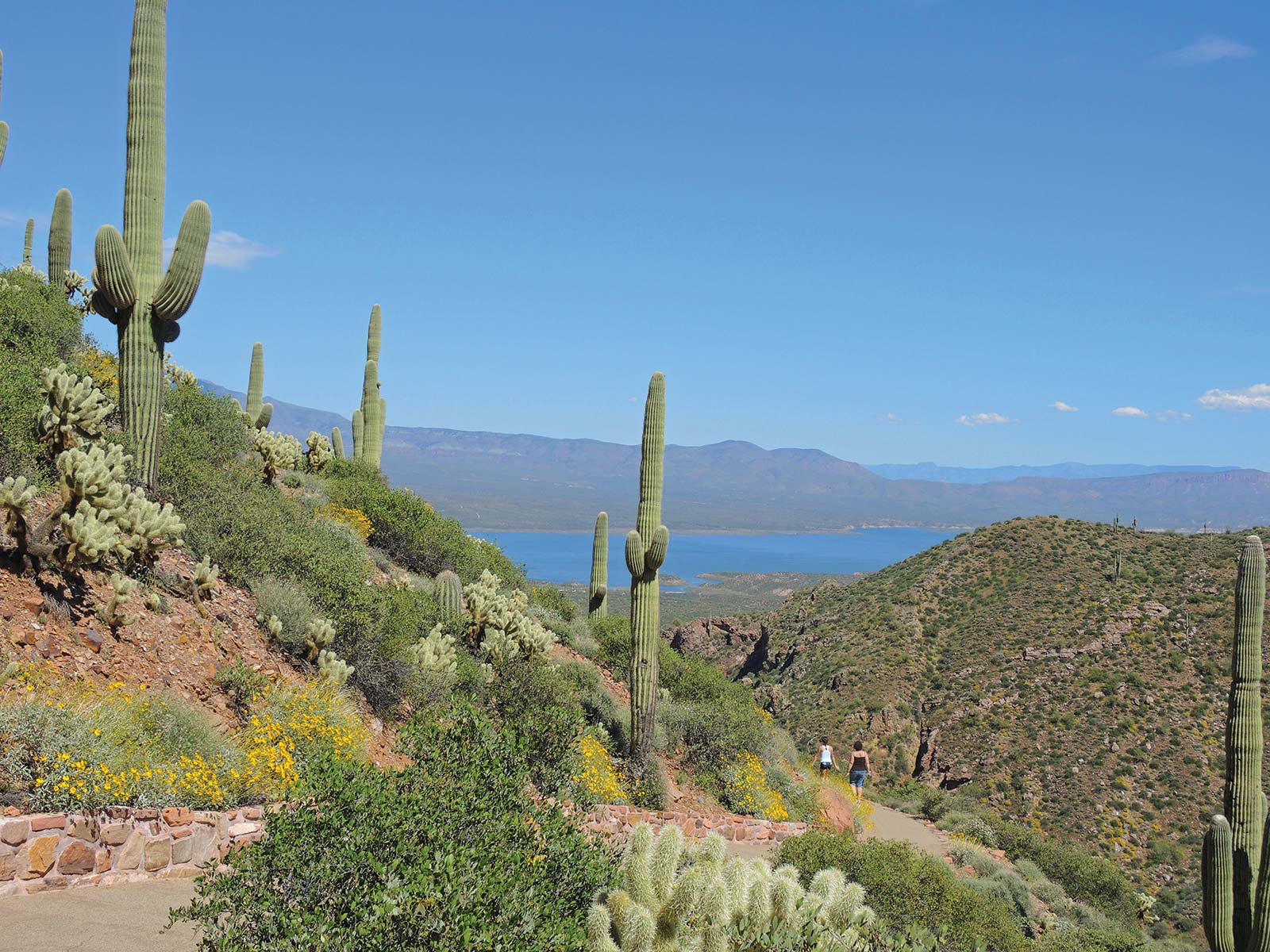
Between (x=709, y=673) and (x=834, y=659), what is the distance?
2158 centimetres

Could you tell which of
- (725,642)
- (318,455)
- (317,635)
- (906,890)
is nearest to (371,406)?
(318,455)

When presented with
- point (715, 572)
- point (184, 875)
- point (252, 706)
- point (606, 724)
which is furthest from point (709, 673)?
point (715, 572)

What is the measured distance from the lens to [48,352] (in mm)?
15391

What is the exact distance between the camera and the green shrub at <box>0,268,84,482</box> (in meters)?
11.5

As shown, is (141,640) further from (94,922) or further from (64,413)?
(94,922)

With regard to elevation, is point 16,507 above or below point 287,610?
above

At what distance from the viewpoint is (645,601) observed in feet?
52.3

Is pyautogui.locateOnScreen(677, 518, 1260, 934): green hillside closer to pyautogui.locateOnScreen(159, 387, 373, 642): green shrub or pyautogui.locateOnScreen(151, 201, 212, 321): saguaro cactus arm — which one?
pyautogui.locateOnScreen(159, 387, 373, 642): green shrub

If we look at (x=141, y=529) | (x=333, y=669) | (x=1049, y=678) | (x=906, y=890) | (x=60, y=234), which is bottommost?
(x=1049, y=678)

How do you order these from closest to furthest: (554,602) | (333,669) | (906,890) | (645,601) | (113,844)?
(113,844), (333,669), (906,890), (645,601), (554,602)

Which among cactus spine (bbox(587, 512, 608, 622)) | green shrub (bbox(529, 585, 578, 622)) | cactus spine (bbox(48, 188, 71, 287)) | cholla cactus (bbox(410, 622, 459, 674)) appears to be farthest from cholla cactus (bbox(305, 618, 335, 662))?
cactus spine (bbox(48, 188, 71, 287))

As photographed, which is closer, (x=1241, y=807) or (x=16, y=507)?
(x=16, y=507)

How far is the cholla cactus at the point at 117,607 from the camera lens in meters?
9.80

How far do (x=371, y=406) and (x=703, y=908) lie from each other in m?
21.4
